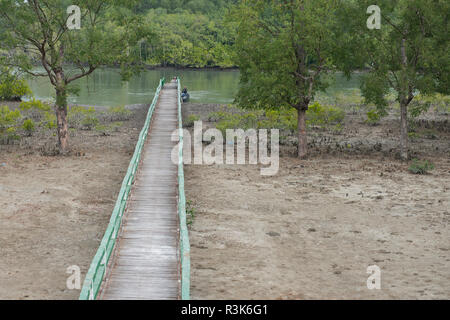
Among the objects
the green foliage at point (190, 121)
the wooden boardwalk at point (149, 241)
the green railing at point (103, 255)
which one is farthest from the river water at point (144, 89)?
the green railing at point (103, 255)

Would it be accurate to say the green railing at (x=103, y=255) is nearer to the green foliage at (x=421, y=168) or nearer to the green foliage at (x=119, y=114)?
the green foliage at (x=421, y=168)

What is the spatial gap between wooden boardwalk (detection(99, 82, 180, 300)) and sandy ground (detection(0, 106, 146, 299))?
111 cm

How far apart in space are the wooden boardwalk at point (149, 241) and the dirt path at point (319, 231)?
2.80ft

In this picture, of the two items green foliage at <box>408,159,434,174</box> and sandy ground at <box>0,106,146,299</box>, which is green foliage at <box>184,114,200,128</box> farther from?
green foliage at <box>408,159,434,174</box>

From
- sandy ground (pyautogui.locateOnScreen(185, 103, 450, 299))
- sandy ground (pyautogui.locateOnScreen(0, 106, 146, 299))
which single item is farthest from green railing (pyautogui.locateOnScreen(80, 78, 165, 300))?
sandy ground (pyautogui.locateOnScreen(185, 103, 450, 299))

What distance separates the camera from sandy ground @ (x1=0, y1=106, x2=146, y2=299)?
14508 millimetres

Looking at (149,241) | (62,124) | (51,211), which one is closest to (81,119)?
(62,124)

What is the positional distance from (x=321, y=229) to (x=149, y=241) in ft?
18.8

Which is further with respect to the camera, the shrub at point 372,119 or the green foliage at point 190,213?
the shrub at point 372,119

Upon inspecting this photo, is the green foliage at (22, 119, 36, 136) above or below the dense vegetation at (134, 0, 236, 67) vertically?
below

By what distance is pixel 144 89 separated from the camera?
222 feet

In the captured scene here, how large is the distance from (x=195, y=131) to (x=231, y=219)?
56.6 ft

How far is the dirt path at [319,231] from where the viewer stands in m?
14.2
